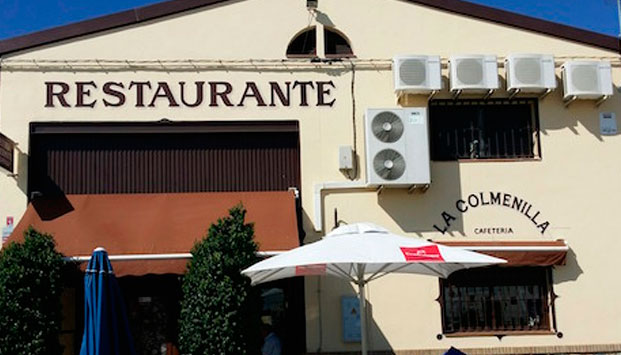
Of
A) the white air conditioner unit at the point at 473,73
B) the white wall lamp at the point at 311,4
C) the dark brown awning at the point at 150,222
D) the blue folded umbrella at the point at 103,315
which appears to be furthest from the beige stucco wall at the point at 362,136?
the blue folded umbrella at the point at 103,315

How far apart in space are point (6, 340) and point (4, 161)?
279cm

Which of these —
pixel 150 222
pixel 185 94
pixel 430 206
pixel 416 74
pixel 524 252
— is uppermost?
pixel 416 74

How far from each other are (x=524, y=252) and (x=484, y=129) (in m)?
2.16

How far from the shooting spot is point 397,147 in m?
11.5

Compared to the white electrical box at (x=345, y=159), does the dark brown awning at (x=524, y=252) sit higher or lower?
lower

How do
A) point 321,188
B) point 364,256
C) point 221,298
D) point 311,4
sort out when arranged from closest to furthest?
point 364,256 → point 221,298 → point 321,188 → point 311,4

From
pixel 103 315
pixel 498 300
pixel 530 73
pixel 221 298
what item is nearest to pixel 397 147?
pixel 530 73

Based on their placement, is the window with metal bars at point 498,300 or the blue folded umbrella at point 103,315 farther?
the window with metal bars at point 498,300

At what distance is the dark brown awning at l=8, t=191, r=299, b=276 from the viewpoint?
1042cm

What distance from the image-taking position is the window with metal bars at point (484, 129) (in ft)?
40.0

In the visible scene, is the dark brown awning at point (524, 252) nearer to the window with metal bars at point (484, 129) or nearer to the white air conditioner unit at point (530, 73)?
the window with metal bars at point (484, 129)

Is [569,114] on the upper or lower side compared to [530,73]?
lower

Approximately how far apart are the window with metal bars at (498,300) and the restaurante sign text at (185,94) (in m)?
3.57

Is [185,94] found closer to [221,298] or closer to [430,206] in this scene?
[221,298]
